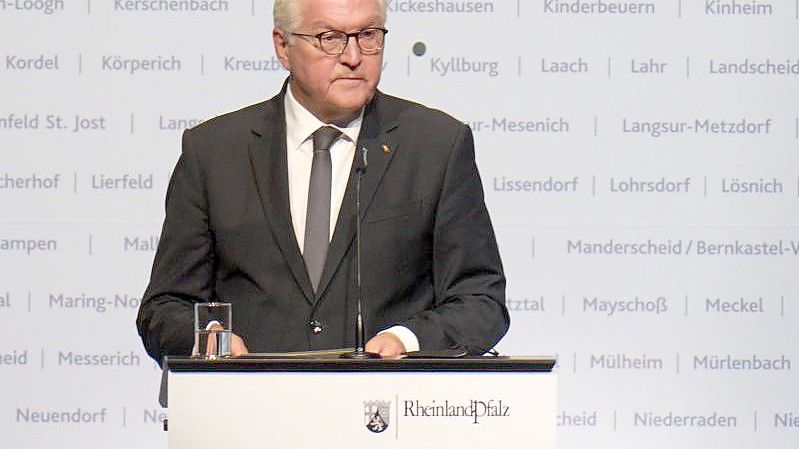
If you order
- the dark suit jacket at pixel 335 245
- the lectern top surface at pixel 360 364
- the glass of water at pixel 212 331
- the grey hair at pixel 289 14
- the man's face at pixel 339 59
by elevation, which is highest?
the grey hair at pixel 289 14

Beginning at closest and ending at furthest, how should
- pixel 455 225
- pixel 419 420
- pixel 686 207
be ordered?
pixel 419 420
pixel 455 225
pixel 686 207

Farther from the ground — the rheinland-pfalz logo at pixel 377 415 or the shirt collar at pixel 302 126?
the shirt collar at pixel 302 126

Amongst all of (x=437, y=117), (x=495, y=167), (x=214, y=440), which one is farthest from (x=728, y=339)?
(x=214, y=440)

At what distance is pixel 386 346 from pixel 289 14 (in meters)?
1.03

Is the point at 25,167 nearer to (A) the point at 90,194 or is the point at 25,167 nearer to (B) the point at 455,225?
(A) the point at 90,194

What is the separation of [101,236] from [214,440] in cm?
269

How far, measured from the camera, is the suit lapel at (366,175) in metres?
3.34

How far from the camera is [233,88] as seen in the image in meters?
5.08

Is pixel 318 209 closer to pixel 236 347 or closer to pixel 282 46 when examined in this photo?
pixel 282 46

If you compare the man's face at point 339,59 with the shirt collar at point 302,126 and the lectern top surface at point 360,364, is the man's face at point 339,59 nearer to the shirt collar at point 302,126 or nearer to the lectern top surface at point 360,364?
the shirt collar at point 302,126

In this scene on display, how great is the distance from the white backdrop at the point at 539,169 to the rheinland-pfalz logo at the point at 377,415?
2580mm

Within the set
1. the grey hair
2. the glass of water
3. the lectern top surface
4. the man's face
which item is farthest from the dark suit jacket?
the lectern top surface

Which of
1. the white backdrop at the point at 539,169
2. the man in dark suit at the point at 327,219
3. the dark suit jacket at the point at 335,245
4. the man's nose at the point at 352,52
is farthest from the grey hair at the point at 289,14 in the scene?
the white backdrop at the point at 539,169

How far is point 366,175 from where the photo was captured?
3.46 meters
